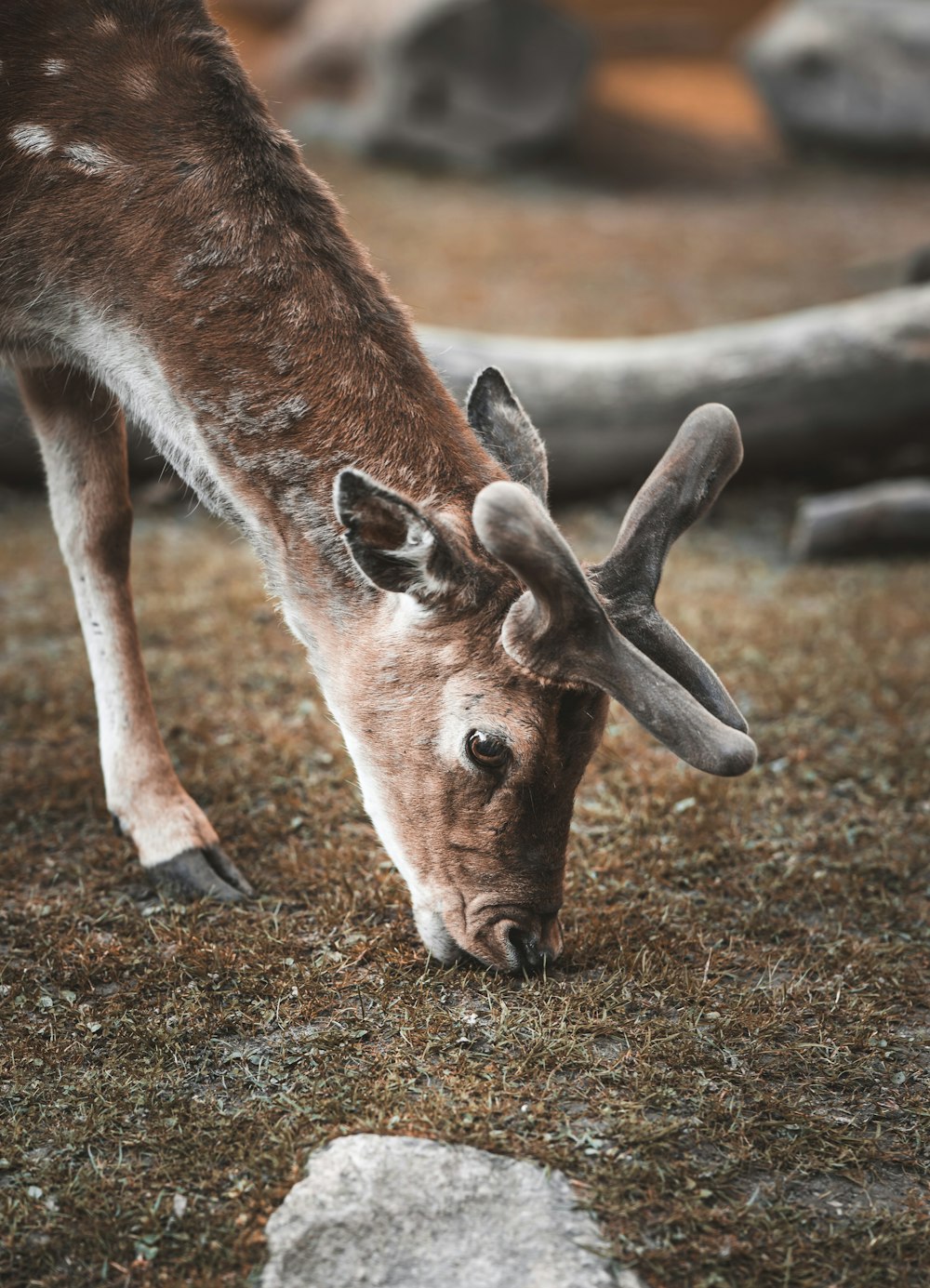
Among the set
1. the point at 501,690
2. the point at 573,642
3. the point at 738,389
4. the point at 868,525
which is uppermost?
the point at 573,642

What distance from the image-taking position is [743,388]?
7699mm

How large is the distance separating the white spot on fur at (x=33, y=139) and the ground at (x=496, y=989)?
2217mm

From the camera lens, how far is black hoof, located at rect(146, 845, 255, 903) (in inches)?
155

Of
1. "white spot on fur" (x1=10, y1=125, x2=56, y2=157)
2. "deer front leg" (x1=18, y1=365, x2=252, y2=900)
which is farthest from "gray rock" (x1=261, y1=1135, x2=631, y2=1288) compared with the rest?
"white spot on fur" (x1=10, y1=125, x2=56, y2=157)

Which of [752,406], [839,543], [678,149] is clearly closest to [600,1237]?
[839,543]

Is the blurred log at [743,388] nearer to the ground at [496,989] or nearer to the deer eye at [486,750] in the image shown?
the ground at [496,989]

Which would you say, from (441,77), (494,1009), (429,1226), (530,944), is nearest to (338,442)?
(530,944)

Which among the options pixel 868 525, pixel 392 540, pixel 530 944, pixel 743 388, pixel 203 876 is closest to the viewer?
pixel 392 540

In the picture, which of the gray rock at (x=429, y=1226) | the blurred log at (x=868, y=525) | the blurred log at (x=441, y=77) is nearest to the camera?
the gray rock at (x=429, y=1226)

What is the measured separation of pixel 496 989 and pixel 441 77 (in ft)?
45.7

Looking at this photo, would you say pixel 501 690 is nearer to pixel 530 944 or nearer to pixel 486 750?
pixel 486 750

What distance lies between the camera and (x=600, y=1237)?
8.72 feet

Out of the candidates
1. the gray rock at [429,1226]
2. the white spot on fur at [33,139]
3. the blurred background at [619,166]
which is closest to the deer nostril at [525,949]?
the gray rock at [429,1226]

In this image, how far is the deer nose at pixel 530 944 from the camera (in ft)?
11.1
